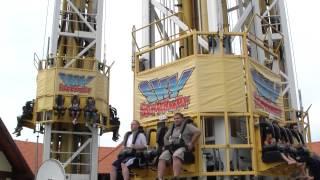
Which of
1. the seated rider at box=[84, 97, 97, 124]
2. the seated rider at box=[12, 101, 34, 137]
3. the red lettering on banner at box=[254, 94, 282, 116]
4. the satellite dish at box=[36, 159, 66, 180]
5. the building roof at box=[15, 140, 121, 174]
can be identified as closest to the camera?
the red lettering on banner at box=[254, 94, 282, 116]

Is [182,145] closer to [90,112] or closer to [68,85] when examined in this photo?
[90,112]

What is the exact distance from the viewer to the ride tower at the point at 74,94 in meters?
19.7

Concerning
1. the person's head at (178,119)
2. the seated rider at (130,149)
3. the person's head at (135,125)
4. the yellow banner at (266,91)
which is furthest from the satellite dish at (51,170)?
the yellow banner at (266,91)

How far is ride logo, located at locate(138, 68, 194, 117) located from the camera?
11.9 meters

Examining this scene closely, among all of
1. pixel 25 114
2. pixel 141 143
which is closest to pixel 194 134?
pixel 141 143

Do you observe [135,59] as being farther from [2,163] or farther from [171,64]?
[2,163]

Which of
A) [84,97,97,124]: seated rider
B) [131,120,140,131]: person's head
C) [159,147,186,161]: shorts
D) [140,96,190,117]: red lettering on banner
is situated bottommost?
[159,147,186,161]: shorts

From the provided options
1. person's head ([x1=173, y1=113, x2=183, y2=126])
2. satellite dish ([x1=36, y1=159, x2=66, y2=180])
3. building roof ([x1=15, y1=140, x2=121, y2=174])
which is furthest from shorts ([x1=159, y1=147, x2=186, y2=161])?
building roof ([x1=15, y1=140, x2=121, y2=174])

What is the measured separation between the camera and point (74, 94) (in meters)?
20.0

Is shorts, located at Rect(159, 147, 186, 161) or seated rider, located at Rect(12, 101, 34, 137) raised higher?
seated rider, located at Rect(12, 101, 34, 137)

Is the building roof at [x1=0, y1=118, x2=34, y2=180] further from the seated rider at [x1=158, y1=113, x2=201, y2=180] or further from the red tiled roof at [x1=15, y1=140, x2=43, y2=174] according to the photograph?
the seated rider at [x1=158, y1=113, x2=201, y2=180]

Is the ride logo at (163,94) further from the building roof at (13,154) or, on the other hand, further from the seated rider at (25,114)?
the building roof at (13,154)

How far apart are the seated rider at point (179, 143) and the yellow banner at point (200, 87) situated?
71 centimetres

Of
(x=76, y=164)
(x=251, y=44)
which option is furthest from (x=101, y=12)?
(x=251, y=44)
